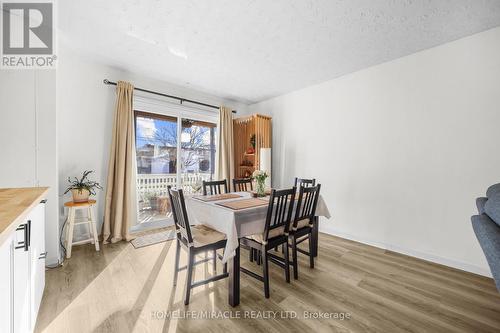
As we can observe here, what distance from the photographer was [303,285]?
2.08 meters

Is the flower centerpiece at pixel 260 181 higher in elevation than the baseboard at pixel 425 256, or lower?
higher

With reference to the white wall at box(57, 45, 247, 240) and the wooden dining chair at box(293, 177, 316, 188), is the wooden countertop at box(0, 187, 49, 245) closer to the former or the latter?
the white wall at box(57, 45, 247, 240)

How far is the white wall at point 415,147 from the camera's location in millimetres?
2295

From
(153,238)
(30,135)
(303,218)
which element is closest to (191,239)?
(303,218)

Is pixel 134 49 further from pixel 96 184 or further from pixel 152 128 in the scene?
pixel 96 184

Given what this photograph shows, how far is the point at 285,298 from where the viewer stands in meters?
1.87

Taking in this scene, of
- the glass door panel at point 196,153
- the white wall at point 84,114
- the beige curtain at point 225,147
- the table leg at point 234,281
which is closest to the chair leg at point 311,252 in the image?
the table leg at point 234,281

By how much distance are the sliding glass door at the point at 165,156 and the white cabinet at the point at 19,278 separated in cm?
225

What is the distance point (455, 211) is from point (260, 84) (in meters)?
3.23

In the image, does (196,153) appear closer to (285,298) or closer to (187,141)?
(187,141)

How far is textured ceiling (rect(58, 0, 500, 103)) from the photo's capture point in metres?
1.94

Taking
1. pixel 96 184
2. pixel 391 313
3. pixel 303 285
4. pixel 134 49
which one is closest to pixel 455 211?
pixel 391 313

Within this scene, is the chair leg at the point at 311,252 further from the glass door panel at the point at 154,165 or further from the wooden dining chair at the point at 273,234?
the glass door panel at the point at 154,165

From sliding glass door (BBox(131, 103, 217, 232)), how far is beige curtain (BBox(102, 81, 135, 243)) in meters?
0.37
